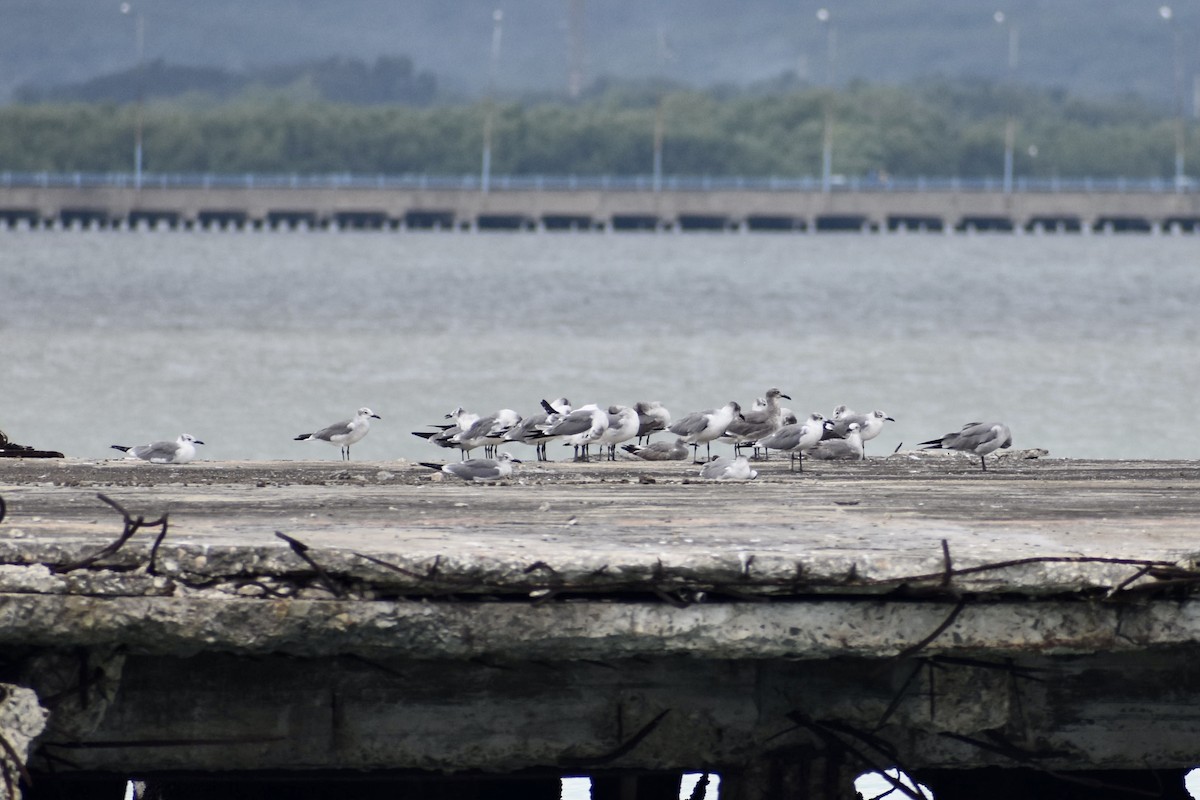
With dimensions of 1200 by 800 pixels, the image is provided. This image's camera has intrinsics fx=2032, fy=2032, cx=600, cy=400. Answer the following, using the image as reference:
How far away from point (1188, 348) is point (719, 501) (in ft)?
124

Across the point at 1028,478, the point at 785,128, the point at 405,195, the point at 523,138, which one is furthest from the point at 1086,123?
the point at 1028,478

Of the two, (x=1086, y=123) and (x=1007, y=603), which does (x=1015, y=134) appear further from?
(x=1007, y=603)

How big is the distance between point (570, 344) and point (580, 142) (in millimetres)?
114519

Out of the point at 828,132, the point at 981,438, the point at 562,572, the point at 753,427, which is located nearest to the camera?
the point at 562,572

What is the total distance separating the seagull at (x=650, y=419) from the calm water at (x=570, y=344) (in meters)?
9.60

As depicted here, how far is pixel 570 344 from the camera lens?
44656 mm

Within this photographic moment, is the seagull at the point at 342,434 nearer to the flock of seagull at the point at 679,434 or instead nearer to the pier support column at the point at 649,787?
the flock of seagull at the point at 679,434

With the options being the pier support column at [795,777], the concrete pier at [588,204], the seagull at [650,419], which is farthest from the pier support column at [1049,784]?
the concrete pier at [588,204]

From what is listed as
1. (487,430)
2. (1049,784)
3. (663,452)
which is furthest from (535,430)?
(1049,784)

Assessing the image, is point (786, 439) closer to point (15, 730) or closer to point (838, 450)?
point (838, 450)

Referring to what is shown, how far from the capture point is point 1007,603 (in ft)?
22.2

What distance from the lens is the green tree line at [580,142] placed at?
15375 centimetres

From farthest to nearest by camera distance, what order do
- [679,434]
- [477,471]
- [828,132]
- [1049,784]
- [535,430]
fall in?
[828,132]
[679,434]
[535,430]
[477,471]
[1049,784]

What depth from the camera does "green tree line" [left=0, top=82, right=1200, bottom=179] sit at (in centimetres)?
15375
